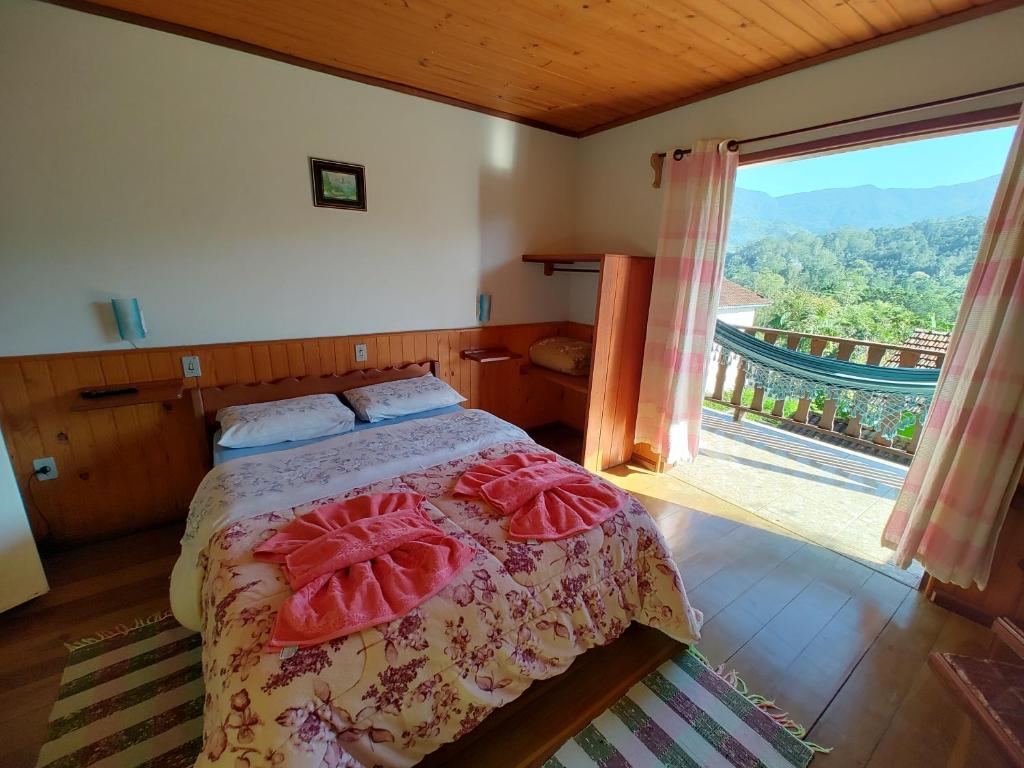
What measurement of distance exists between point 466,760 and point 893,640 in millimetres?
1651

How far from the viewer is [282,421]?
1.98m

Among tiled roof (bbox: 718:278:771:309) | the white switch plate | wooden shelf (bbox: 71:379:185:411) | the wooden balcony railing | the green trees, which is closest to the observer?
wooden shelf (bbox: 71:379:185:411)

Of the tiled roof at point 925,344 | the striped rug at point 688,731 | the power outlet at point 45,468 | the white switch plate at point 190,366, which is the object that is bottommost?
the striped rug at point 688,731

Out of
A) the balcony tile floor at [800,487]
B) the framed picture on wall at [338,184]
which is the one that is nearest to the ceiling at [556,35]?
the framed picture on wall at [338,184]

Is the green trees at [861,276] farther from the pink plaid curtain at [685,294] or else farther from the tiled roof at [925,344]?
the pink plaid curtain at [685,294]

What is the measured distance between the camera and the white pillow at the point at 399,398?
2.27 metres

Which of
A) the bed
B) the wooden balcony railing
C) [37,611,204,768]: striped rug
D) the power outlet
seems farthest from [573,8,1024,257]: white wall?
the power outlet

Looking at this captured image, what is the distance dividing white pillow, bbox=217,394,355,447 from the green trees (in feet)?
8.91

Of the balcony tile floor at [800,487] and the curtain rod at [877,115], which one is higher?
the curtain rod at [877,115]

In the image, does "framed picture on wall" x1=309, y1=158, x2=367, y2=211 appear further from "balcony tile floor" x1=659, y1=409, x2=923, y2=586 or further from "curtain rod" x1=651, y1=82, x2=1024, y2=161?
"balcony tile floor" x1=659, y1=409, x2=923, y2=586

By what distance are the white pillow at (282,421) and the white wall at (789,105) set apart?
7.04ft

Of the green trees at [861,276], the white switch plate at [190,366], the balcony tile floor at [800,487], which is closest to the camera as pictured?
the white switch plate at [190,366]

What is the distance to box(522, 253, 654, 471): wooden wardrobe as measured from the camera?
8.39 feet

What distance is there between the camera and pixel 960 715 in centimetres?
135
